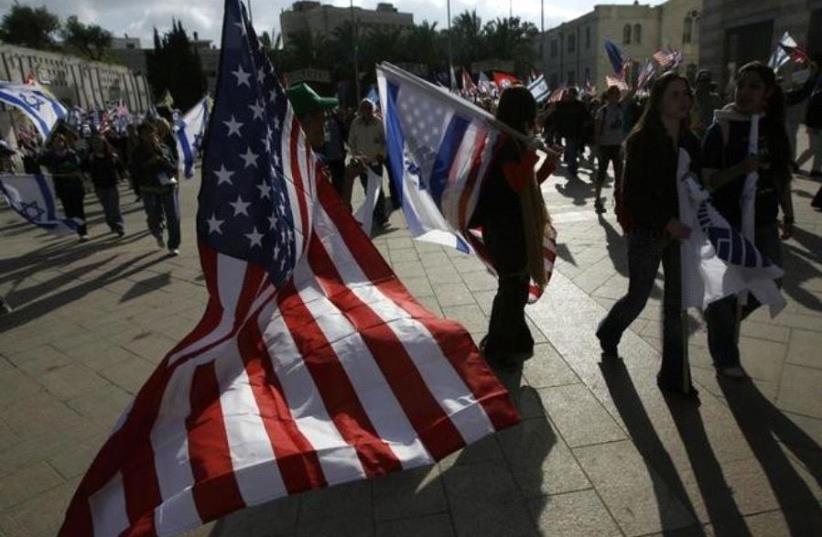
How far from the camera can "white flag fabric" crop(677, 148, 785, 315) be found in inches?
124

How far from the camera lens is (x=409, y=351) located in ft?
7.72

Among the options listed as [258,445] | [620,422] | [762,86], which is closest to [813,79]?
[762,86]

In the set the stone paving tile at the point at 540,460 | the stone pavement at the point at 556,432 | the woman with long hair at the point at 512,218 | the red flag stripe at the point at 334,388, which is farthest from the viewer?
the woman with long hair at the point at 512,218

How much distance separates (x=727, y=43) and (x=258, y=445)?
2517 cm

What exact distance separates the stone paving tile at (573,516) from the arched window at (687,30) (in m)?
62.3

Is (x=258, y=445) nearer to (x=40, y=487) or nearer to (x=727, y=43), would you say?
(x=40, y=487)

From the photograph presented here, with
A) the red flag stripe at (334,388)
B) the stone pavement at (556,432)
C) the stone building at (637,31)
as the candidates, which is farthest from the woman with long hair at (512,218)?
the stone building at (637,31)

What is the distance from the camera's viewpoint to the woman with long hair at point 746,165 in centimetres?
328

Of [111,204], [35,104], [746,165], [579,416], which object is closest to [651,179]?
[746,165]

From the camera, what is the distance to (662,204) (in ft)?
10.5

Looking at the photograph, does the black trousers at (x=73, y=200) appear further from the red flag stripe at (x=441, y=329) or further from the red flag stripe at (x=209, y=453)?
the red flag stripe at (x=209, y=453)

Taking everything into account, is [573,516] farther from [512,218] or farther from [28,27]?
[28,27]

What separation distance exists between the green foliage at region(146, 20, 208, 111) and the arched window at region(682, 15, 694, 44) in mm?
47989

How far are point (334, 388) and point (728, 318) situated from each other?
2.63 metres
